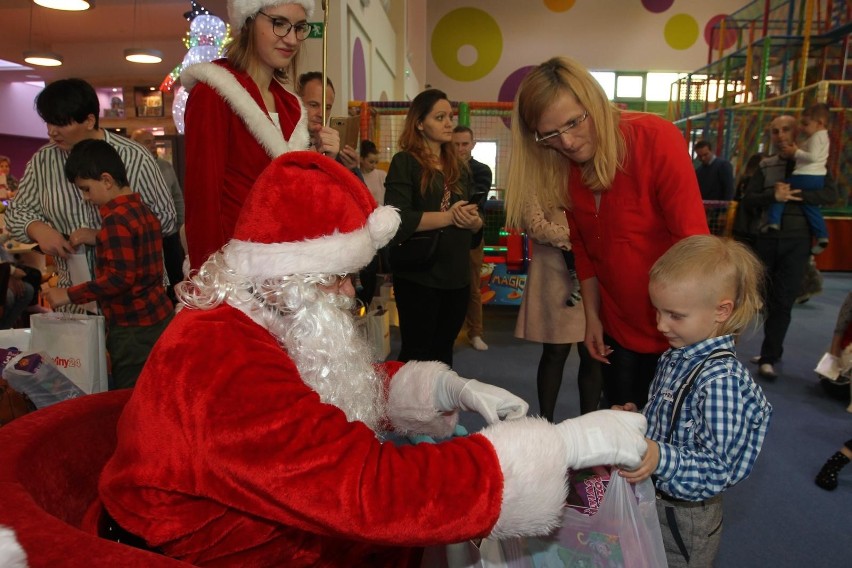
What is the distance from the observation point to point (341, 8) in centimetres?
532

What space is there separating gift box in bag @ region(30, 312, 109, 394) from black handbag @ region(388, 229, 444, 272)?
127cm

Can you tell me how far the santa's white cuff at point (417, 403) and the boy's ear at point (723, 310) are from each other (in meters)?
0.65

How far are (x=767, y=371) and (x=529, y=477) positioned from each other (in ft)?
12.8

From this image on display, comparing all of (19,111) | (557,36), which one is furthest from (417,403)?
(19,111)

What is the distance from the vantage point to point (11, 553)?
705 mm

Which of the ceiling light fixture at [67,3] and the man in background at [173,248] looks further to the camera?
the ceiling light fixture at [67,3]

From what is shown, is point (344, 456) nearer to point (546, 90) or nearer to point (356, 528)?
point (356, 528)

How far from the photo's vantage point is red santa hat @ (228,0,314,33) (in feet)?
6.25

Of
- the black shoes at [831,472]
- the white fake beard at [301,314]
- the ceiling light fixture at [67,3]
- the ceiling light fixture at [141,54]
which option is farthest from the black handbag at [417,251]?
the ceiling light fixture at [141,54]

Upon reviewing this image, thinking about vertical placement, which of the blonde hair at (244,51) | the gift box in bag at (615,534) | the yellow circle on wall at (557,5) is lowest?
the gift box in bag at (615,534)

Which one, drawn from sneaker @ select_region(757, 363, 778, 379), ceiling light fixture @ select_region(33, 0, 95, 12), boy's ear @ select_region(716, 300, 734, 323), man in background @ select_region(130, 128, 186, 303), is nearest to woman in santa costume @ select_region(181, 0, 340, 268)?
boy's ear @ select_region(716, 300, 734, 323)

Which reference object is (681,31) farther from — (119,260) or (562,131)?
(119,260)

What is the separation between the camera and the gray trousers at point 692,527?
4.60 ft

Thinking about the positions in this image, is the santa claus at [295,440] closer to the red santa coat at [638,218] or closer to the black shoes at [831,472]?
the red santa coat at [638,218]
